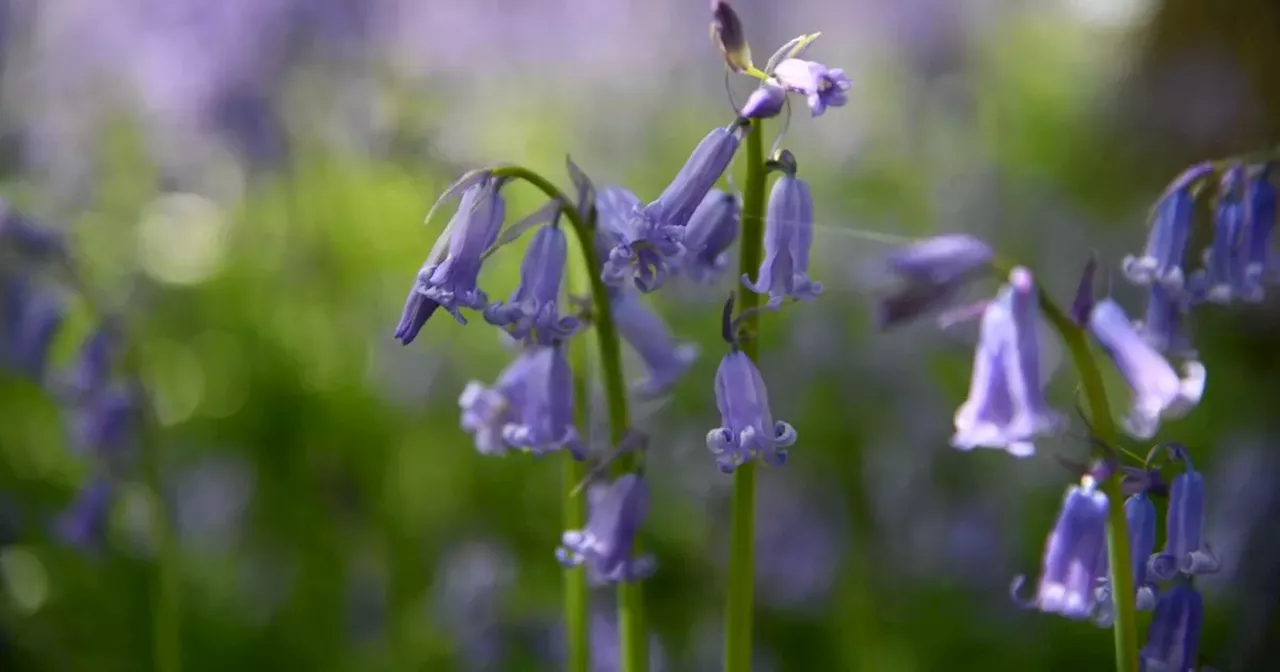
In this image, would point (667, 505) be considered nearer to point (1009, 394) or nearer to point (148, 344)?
point (1009, 394)

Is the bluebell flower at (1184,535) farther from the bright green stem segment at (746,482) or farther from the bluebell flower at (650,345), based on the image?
the bluebell flower at (650,345)

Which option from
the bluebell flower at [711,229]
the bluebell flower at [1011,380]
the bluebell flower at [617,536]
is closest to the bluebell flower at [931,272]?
the bluebell flower at [1011,380]

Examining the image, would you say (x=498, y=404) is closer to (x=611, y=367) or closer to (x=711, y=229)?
(x=611, y=367)

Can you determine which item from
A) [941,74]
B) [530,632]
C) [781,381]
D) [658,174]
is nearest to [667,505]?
[530,632]

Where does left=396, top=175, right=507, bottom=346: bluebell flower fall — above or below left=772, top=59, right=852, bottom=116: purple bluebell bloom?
below

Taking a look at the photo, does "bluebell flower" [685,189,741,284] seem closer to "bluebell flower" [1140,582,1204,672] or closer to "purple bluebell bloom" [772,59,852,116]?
"purple bluebell bloom" [772,59,852,116]

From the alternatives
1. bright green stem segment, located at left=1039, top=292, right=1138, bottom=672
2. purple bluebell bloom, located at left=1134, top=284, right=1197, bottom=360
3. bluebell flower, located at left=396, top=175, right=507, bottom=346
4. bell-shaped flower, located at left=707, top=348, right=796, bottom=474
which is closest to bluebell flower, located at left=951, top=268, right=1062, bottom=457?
bright green stem segment, located at left=1039, top=292, right=1138, bottom=672
